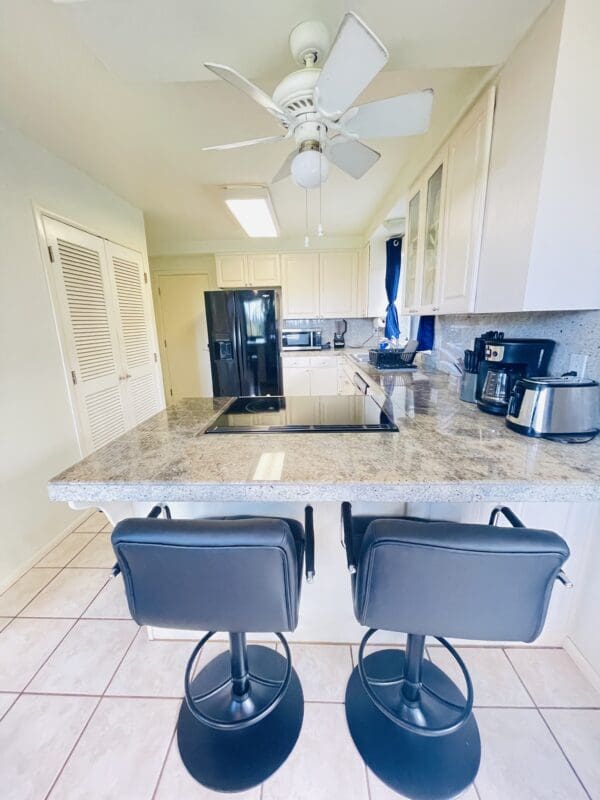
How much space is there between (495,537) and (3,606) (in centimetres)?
226

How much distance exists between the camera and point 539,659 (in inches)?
50.9

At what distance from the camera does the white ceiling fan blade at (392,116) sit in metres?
1.14

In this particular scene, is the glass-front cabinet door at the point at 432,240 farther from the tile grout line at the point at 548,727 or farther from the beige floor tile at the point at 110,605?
the beige floor tile at the point at 110,605

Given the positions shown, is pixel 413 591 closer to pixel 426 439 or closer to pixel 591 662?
pixel 426 439

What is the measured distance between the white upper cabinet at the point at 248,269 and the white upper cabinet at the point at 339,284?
24.8 inches

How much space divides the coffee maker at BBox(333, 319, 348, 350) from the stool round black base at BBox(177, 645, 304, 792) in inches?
152

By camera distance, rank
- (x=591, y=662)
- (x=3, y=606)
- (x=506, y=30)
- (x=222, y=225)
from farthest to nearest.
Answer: (x=222, y=225), (x=3, y=606), (x=591, y=662), (x=506, y=30)

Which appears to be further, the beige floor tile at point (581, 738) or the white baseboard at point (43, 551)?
the white baseboard at point (43, 551)

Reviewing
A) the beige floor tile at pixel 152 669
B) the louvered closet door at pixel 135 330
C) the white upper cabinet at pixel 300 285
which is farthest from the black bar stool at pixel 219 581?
the white upper cabinet at pixel 300 285

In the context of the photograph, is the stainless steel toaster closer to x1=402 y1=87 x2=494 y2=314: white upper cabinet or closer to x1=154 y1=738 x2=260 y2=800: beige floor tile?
x1=402 y1=87 x2=494 y2=314: white upper cabinet

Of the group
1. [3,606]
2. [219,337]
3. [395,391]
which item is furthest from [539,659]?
[219,337]

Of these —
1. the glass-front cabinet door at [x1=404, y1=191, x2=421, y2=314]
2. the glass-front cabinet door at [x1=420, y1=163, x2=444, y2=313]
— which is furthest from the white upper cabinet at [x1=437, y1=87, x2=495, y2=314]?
the glass-front cabinet door at [x1=404, y1=191, x2=421, y2=314]

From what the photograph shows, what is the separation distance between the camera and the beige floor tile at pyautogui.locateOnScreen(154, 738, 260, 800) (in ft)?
3.03

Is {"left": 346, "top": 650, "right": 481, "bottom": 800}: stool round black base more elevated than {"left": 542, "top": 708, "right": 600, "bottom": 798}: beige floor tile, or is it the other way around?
{"left": 346, "top": 650, "right": 481, "bottom": 800}: stool round black base
